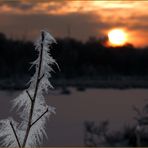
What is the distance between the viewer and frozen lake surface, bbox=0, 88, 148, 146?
459 inches

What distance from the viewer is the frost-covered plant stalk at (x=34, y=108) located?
0.55 m

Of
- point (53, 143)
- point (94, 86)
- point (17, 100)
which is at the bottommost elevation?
point (94, 86)

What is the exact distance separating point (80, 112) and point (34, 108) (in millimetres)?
15887

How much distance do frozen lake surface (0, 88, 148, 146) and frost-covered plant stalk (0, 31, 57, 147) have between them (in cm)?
907

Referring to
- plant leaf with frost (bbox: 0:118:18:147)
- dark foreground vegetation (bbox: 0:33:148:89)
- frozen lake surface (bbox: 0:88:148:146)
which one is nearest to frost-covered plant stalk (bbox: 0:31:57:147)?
plant leaf with frost (bbox: 0:118:18:147)

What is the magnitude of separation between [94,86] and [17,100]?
26.3 m

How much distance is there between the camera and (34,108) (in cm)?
58

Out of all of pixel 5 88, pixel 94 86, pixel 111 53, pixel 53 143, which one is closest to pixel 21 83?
pixel 5 88

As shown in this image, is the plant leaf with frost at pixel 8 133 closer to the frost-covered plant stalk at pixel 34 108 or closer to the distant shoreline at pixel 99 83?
the frost-covered plant stalk at pixel 34 108

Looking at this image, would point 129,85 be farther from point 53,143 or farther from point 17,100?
point 17,100

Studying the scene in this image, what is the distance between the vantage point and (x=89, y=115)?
50.6 ft

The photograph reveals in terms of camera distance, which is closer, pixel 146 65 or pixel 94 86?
pixel 94 86

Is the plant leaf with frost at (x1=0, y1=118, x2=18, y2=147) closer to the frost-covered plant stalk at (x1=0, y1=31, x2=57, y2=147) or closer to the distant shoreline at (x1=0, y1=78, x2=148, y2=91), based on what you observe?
the frost-covered plant stalk at (x1=0, y1=31, x2=57, y2=147)

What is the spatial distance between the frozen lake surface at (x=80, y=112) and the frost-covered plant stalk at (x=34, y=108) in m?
9.07
